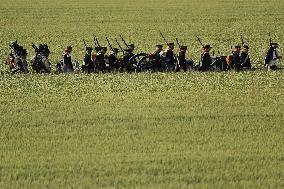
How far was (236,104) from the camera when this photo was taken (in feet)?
57.5

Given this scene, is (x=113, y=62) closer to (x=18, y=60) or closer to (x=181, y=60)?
(x=181, y=60)

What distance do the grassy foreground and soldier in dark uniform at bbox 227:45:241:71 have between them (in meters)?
1.68

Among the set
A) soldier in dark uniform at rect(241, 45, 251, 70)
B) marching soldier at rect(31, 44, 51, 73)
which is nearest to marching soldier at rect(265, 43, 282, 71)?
soldier in dark uniform at rect(241, 45, 251, 70)

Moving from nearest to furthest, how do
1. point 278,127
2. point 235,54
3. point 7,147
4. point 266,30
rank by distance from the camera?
point 7,147 → point 278,127 → point 235,54 → point 266,30

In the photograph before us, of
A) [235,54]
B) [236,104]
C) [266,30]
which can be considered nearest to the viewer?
[236,104]

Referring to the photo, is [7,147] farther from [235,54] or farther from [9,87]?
[235,54]

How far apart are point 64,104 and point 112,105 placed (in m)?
1.22

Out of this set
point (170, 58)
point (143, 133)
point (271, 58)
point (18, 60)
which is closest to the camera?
point (143, 133)

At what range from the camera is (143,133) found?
14.4 meters

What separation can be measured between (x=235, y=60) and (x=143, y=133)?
9.88 meters

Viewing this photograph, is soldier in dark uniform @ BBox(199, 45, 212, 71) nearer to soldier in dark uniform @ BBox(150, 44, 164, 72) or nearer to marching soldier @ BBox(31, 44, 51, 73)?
soldier in dark uniform @ BBox(150, 44, 164, 72)

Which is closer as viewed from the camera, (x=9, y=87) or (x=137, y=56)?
(x=9, y=87)

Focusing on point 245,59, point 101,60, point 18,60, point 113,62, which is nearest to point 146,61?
point 113,62

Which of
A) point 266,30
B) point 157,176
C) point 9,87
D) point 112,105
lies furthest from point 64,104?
point 266,30
